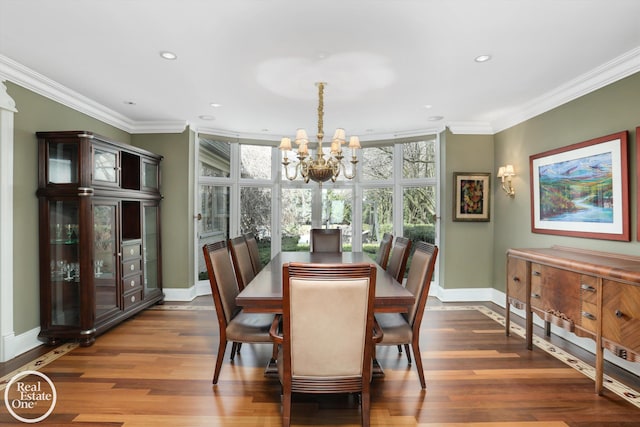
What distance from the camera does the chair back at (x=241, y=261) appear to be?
3033 millimetres

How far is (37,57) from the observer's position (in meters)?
2.75

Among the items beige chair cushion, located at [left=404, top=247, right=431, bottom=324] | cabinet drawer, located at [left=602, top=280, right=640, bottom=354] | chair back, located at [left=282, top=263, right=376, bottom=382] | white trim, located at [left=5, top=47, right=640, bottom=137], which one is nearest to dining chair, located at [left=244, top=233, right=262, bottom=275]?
beige chair cushion, located at [left=404, top=247, right=431, bottom=324]

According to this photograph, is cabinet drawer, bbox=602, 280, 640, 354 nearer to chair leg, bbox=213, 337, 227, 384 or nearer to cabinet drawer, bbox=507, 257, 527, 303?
cabinet drawer, bbox=507, 257, 527, 303

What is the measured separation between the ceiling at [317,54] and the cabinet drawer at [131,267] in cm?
181

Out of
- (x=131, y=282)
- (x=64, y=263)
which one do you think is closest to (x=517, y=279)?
(x=131, y=282)

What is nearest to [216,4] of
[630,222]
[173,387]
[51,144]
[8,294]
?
[51,144]

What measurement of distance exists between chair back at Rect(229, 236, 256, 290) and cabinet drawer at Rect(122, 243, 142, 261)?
1445mm

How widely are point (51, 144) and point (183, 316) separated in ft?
7.52

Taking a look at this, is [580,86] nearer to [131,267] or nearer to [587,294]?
[587,294]

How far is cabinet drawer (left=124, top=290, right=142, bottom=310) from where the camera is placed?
12.5ft

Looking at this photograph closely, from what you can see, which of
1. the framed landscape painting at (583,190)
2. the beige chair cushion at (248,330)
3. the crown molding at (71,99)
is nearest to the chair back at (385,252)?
the beige chair cushion at (248,330)

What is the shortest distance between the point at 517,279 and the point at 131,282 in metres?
4.17

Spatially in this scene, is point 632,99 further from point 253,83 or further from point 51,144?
point 51,144

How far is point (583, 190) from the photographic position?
10.6 ft
